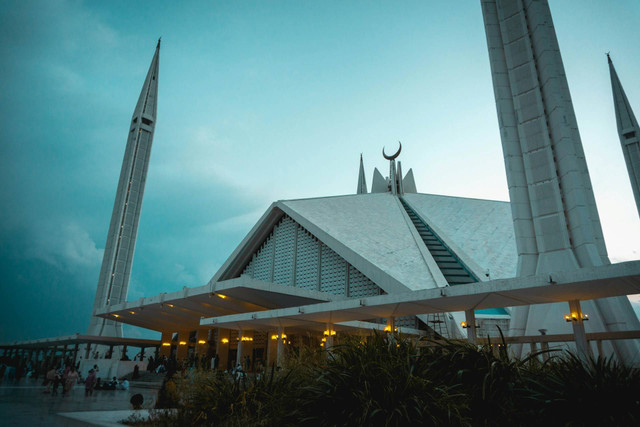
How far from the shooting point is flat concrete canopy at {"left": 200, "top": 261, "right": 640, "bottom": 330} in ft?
31.2

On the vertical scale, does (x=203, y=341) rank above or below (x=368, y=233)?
below

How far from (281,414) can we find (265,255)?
2420 cm

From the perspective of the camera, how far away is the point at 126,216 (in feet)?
127

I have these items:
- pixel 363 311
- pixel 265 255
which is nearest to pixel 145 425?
pixel 363 311

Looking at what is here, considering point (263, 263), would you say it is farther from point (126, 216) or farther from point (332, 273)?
point (126, 216)

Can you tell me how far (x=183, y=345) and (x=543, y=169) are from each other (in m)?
26.9

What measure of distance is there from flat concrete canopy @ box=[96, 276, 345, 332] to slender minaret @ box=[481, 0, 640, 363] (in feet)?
29.8

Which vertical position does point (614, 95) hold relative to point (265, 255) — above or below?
above

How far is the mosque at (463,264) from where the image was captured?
12297mm

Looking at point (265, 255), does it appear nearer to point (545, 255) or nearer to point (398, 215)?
point (398, 215)

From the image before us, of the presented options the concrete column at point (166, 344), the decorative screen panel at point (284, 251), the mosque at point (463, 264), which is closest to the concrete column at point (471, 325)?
the mosque at point (463, 264)

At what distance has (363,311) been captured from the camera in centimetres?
1365

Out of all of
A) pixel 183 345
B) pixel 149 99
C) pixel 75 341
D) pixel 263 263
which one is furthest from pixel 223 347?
pixel 149 99

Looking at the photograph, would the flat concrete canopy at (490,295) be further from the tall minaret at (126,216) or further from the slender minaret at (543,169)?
the tall minaret at (126,216)
